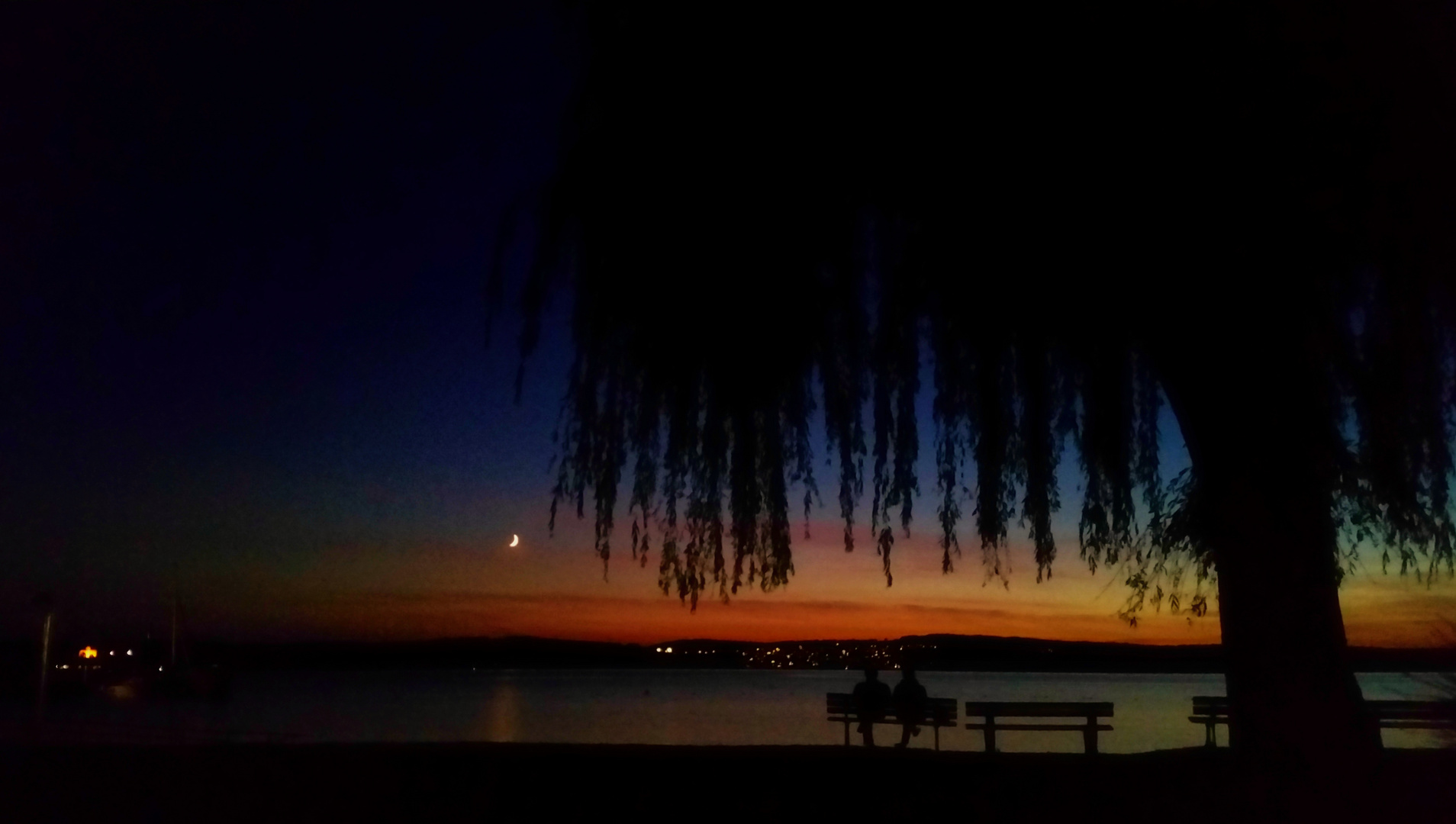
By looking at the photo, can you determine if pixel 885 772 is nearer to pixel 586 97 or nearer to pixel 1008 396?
pixel 1008 396

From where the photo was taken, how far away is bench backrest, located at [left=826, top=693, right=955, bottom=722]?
60.7 feet

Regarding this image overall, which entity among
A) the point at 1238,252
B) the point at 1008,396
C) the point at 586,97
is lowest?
the point at 1008,396

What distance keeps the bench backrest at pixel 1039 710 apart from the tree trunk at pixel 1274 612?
6.67m

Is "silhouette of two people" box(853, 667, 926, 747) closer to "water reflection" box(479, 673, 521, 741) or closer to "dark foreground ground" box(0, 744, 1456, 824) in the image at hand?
"dark foreground ground" box(0, 744, 1456, 824)

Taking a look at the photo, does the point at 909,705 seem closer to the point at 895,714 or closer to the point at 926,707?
the point at 926,707

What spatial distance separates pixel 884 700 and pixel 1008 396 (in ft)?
38.7

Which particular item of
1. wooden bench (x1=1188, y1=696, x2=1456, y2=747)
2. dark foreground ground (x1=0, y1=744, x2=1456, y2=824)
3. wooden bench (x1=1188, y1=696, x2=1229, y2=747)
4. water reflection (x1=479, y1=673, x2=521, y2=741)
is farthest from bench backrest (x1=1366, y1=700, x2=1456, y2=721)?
water reflection (x1=479, y1=673, x2=521, y2=741)

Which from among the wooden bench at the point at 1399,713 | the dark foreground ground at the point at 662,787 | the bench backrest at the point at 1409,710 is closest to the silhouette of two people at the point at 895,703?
the wooden bench at the point at 1399,713

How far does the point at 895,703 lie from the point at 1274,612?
10942 millimetres

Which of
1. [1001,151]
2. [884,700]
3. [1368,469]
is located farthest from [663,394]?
[884,700]

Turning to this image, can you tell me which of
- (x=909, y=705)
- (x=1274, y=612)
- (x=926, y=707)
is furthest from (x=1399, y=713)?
(x=909, y=705)

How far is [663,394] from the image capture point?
28.2 feet

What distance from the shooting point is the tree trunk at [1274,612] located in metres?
7.93

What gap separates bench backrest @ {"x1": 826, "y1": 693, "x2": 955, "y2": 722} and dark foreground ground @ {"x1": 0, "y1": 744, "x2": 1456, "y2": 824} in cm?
833
